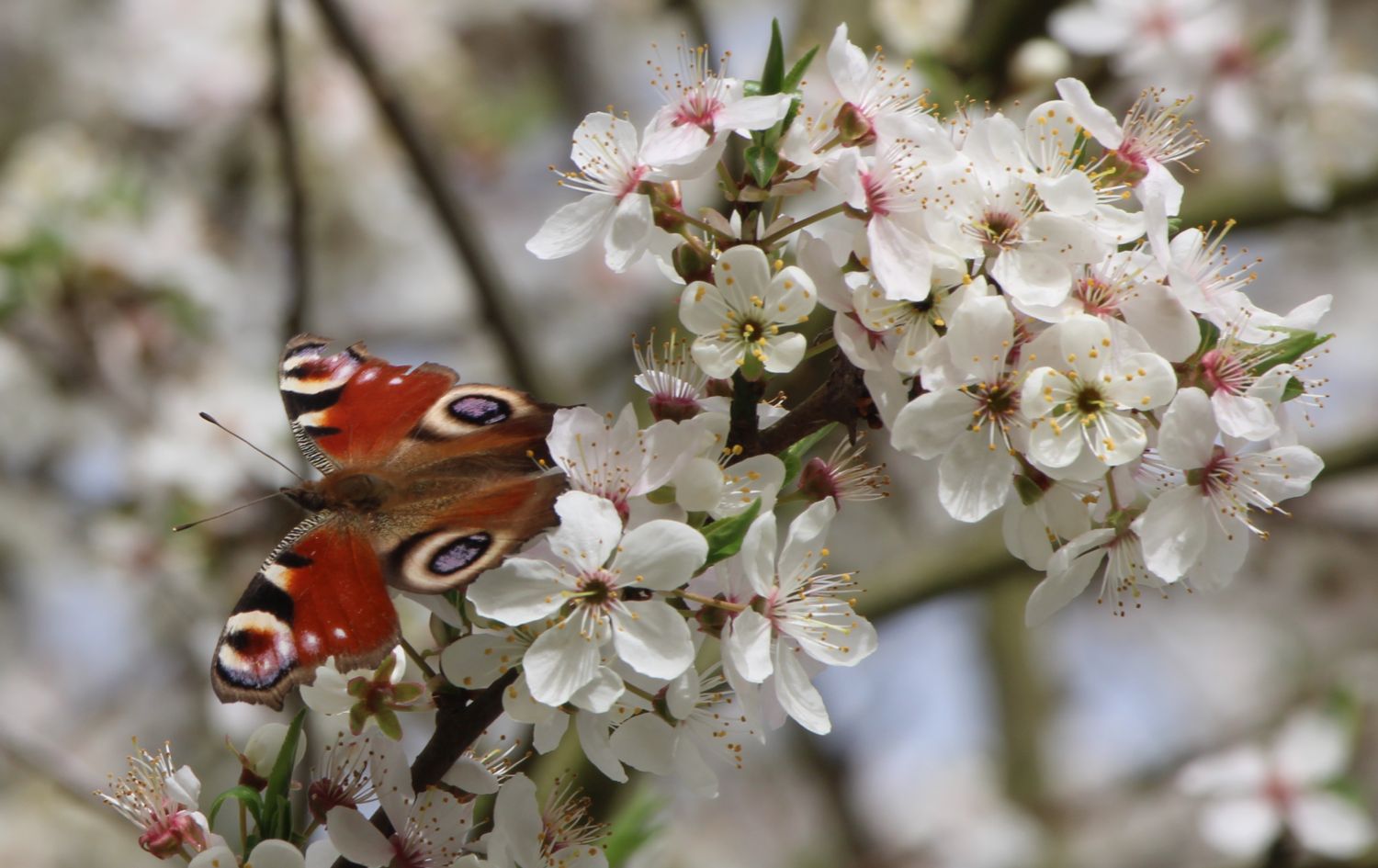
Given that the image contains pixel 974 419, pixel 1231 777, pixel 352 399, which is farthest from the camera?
pixel 1231 777

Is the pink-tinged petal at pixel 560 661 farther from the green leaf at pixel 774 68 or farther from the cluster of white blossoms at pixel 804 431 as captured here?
the green leaf at pixel 774 68

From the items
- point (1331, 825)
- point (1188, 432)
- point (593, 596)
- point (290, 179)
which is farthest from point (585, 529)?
point (1331, 825)

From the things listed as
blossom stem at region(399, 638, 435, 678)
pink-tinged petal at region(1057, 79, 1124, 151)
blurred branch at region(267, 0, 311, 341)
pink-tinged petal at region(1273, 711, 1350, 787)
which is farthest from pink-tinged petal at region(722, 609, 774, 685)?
pink-tinged petal at region(1273, 711, 1350, 787)

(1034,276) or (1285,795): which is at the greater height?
(1034,276)

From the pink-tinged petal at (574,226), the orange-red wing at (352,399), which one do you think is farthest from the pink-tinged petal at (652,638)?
the orange-red wing at (352,399)

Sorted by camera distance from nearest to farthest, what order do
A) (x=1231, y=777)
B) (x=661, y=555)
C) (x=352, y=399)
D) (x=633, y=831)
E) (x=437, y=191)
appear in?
(x=661, y=555), (x=352, y=399), (x=633, y=831), (x=437, y=191), (x=1231, y=777)

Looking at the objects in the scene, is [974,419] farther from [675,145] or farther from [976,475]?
[675,145]

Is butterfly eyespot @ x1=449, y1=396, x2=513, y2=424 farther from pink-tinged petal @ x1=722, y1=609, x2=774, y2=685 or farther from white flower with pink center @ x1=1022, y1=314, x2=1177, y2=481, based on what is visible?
Answer: white flower with pink center @ x1=1022, y1=314, x2=1177, y2=481
